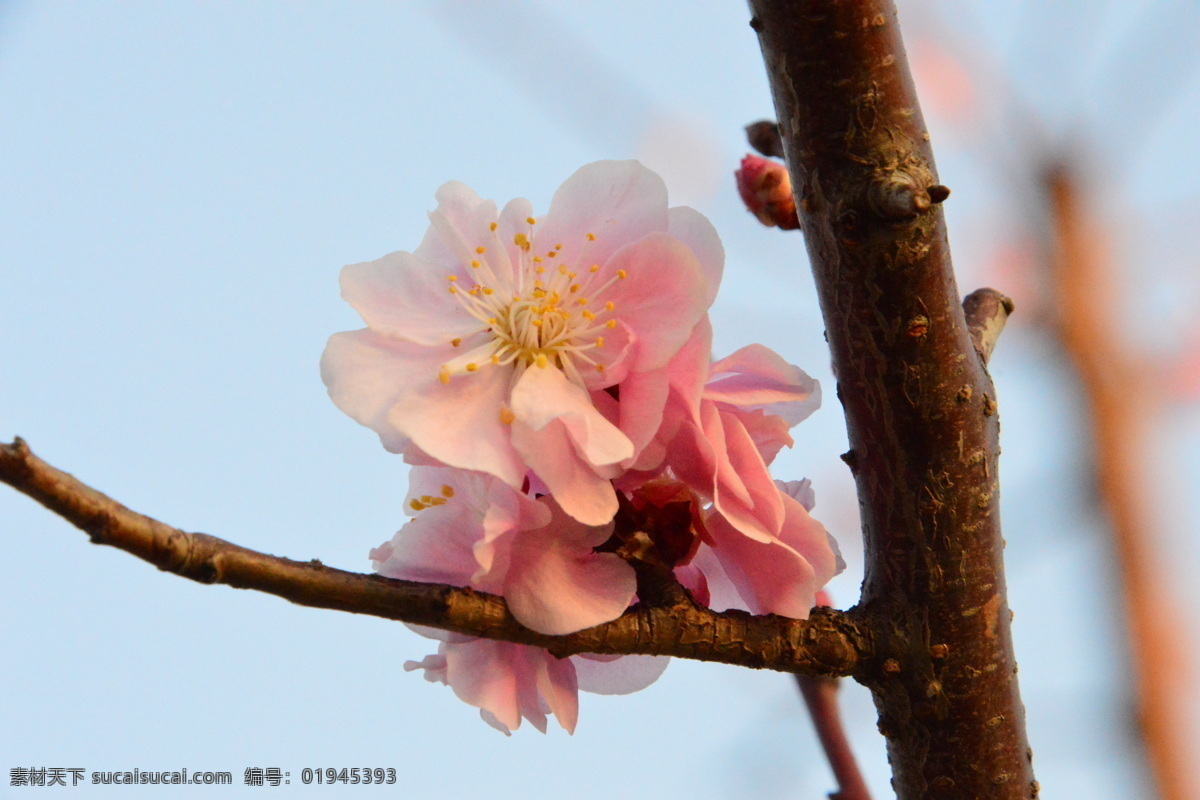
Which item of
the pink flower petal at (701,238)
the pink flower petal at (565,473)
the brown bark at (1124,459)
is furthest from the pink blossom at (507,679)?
the brown bark at (1124,459)

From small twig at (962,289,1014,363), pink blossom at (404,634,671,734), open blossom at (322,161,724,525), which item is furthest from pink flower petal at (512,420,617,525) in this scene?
small twig at (962,289,1014,363)

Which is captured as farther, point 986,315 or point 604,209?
point 986,315

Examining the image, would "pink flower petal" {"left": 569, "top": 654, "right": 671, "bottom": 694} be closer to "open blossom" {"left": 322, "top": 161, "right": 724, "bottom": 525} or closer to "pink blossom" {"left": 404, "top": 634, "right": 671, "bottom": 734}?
"pink blossom" {"left": 404, "top": 634, "right": 671, "bottom": 734}

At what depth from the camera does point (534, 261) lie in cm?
55

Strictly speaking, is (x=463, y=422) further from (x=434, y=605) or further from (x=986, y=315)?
(x=986, y=315)

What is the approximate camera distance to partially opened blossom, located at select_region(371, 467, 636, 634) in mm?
449

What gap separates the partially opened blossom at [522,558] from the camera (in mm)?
449

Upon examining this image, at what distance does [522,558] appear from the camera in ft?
1.52

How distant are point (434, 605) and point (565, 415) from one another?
0.10 metres

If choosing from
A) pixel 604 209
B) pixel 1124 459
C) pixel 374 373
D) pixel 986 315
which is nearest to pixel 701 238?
pixel 604 209

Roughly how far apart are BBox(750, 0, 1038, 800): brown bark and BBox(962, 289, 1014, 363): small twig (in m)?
0.08

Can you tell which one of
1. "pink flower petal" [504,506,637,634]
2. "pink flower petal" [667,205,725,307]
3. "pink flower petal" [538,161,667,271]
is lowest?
"pink flower petal" [504,506,637,634]

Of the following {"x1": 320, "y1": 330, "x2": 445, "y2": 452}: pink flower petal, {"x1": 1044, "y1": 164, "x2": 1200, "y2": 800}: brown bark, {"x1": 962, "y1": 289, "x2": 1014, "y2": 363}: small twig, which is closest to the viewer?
{"x1": 320, "y1": 330, "x2": 445, "y2": 452}: pink flower petal

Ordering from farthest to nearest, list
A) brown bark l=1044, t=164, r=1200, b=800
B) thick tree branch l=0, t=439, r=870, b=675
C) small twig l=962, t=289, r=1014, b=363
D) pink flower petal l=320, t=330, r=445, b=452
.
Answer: brown bark l=1044, t=164, r=1200, b=800, small twig l=962, t=289, r=1014, b=363, pink flower petal l=320, t=330, r=445, b=452, thick tree branch l=0, t=439, r=870, b=675
